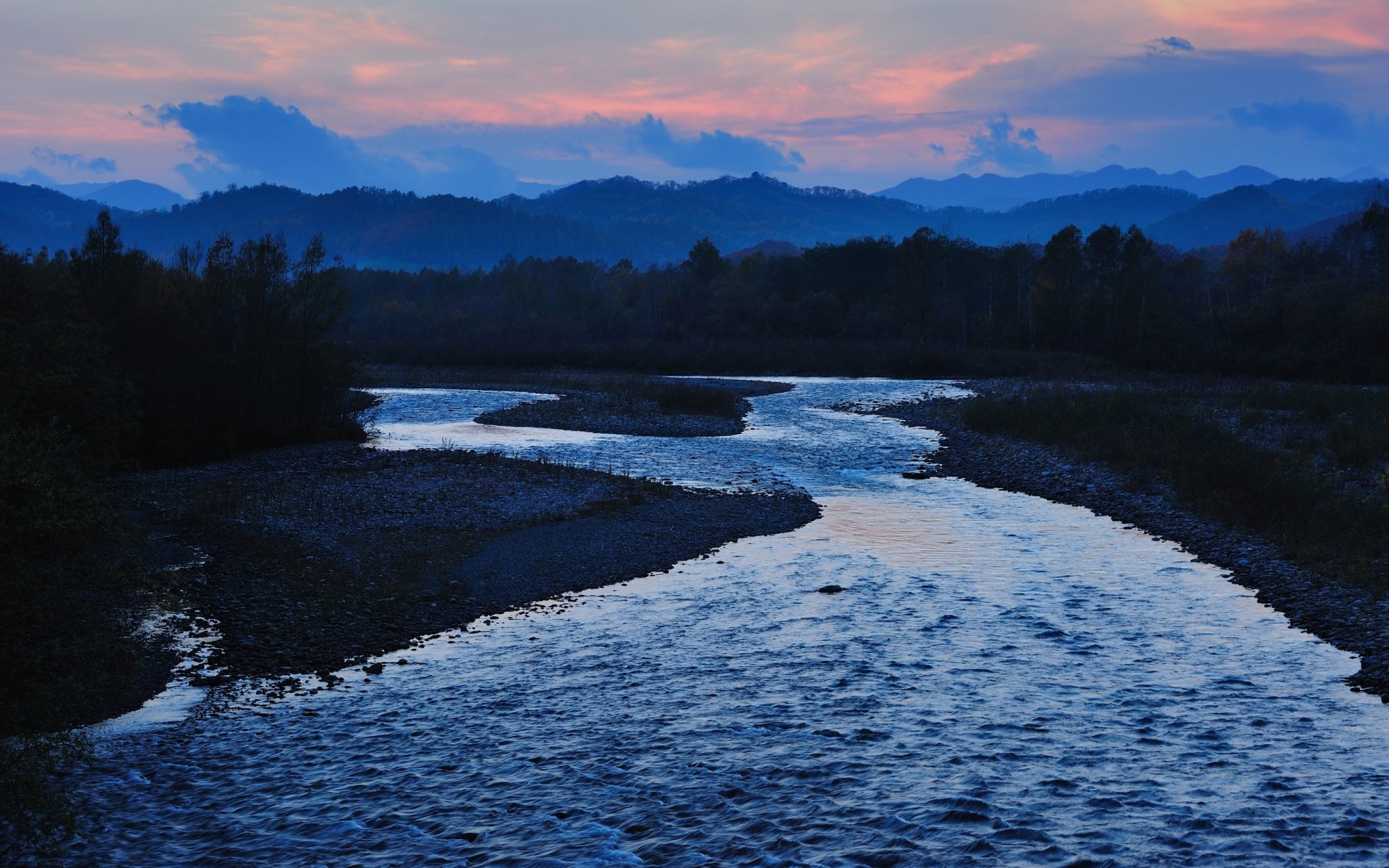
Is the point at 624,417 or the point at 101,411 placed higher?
the point at 101,411

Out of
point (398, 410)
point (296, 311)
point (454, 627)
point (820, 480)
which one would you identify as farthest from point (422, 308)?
point (454, 627)

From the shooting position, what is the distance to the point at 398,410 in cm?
5784

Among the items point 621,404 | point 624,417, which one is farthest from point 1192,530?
point 621,404

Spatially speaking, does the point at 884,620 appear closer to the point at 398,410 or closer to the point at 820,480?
the point at 820,480

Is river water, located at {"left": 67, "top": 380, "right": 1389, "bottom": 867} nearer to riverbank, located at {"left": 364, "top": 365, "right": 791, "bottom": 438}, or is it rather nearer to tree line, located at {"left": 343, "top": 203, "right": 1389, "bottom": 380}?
riverbank, located at {"left": 364, "top": 365, "right": 791, "bottom": 438}

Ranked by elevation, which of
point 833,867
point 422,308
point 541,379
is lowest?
point 833,867

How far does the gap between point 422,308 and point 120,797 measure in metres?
155

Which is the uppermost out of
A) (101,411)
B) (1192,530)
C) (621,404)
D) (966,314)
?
(966,314)

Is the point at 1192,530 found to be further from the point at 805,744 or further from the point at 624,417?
the point at 624,417

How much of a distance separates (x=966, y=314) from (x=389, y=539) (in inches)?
3887

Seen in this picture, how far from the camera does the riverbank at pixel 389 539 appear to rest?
1627 cm

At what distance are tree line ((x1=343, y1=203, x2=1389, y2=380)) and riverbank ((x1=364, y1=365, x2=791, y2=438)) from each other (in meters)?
8.65

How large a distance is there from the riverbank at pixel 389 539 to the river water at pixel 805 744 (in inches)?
52.9

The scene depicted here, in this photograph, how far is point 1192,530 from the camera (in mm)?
23938
